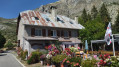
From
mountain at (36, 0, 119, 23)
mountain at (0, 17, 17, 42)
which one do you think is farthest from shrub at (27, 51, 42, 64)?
mountain at (36, 0, 119, 23)

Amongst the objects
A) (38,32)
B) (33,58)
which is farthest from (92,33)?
(33,58)

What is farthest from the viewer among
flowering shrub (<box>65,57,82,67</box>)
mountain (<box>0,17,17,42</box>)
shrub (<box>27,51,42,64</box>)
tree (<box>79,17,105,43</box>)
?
mountain (<box>0,17,17,42</box>)

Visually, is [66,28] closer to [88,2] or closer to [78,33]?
[78,33]

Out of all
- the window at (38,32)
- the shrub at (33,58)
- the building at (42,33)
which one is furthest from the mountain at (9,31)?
the shrub at (33,58)

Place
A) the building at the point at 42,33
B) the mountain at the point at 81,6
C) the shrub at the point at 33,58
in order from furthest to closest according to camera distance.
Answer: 1. the mountain at the point at 81,6
2. the building at the point at 42,33
3. the shrub at the point at 33,58

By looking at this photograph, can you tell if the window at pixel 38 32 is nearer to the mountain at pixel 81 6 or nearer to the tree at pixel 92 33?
the tree at pixel 92 33

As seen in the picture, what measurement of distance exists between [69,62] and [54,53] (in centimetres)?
251

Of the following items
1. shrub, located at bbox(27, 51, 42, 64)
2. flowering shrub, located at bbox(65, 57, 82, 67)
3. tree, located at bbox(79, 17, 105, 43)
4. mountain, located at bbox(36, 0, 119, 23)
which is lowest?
shrub, located at bbox(27, 51, 42, 64)

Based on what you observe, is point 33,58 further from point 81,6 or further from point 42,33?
point 81,6

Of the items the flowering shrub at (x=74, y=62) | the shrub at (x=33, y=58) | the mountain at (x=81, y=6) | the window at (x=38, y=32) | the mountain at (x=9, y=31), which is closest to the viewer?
the flowering shrub at (x=74, y=62)

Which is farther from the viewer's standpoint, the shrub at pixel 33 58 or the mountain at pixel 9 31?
the mountain at pixel 9 31

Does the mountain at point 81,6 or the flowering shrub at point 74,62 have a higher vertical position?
the mountain at point 81,6

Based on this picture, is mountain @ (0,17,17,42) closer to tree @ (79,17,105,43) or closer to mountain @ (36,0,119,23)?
mountain @ (36,0,119,23)

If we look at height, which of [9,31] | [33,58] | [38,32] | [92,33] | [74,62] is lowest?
[33,58]
